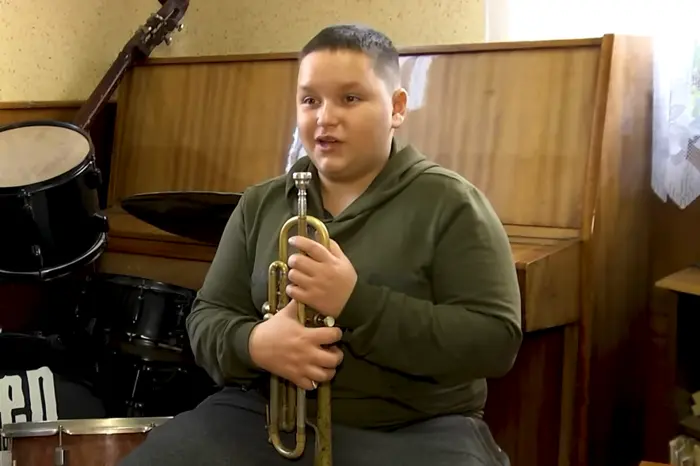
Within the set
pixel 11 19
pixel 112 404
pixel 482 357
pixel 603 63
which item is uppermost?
pixel 11 19

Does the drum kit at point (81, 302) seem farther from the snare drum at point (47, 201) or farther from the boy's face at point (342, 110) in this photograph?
the boy's face at point (342, 110)

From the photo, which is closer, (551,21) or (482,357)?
(482,357)

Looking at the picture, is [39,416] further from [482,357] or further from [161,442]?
[482,357]

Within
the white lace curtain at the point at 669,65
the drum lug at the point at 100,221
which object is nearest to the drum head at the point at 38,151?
the drum lug at the point at 100,221

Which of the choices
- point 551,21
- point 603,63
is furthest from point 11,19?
point 603,63

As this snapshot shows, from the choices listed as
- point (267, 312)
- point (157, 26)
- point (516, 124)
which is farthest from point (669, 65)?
point (157, 26)

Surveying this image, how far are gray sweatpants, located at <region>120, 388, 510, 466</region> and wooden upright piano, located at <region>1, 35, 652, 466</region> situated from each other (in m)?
0.33

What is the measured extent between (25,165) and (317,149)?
91 centimetres

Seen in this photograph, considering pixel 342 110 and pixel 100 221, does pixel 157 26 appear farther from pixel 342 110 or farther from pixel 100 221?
pixel 342 110

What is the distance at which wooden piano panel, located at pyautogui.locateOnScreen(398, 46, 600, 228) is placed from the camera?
1.62m

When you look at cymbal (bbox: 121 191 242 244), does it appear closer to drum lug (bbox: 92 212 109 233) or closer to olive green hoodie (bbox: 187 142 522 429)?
drum lug (bbox: 92 212 109 233)

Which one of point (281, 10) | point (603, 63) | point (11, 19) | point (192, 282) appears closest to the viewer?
point (603, 63)

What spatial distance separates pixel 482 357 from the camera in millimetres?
1103

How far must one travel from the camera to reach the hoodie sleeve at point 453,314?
108 cm
